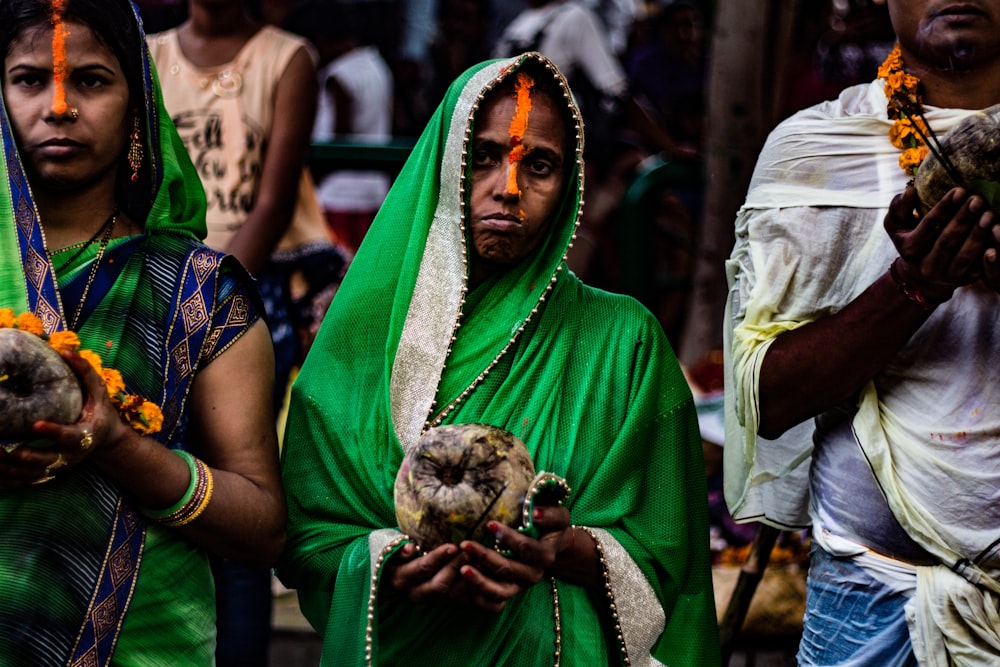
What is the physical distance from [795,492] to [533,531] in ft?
2.69

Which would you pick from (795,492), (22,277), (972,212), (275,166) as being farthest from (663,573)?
(275,166)

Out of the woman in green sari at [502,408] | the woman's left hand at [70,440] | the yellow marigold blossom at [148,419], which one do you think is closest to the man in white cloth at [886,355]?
the woman in green sari at [502,408]

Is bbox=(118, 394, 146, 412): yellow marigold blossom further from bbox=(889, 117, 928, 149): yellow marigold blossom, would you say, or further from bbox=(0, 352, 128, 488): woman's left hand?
bbox=(889, 117, 928, 149): yellow marigold blossom

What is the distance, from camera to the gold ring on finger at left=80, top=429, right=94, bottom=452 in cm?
273

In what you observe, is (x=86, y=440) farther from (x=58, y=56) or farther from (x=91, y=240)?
(x=58, y=56)

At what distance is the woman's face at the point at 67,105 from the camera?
3.07m

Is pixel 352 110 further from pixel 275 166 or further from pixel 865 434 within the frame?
pixel 865 434

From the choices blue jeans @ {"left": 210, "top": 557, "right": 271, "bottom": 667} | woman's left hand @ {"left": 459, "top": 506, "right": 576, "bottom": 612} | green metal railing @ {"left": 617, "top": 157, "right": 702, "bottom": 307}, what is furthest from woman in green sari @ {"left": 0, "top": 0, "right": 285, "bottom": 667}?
green metal railing @ {"left": 617, "top": 157, "right": 702, "bottom": 307}

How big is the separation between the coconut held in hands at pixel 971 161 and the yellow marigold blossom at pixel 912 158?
0.21 metres

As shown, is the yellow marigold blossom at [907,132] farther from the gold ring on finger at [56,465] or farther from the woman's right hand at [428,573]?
the gold ring on finger at [56,465]

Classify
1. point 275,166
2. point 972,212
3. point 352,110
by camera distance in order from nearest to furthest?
point 972,212 → point 275,166 → point 352,110

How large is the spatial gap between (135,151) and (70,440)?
0.78 meters

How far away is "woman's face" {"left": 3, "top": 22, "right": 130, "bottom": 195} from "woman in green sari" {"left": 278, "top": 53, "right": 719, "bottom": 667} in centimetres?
67

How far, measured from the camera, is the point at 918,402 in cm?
306
